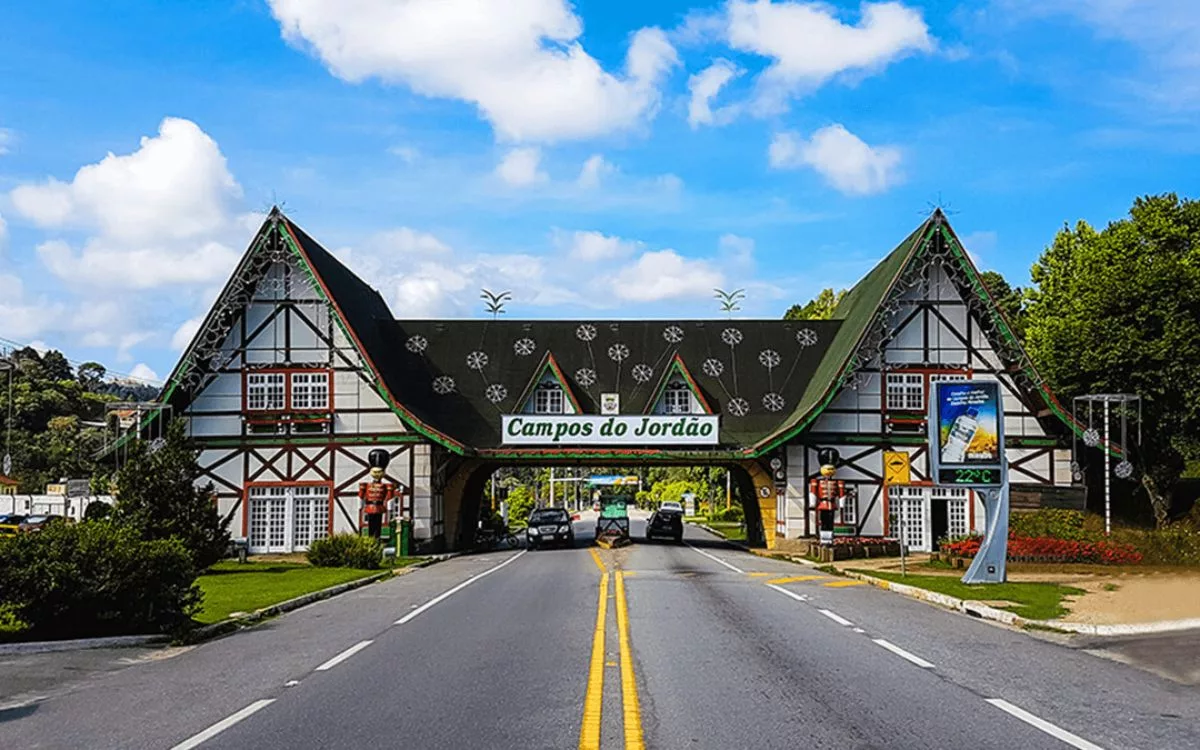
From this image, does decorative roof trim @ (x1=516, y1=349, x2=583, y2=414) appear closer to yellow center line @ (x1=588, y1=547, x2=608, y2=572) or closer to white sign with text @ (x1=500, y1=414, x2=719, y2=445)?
white sign with text @ (x1=500, y1=414, x2=719, y2=445)

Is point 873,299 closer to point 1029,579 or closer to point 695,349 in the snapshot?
point 695,349

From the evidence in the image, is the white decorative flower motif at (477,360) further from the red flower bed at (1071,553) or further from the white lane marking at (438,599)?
the red flower bed at (1071,553)

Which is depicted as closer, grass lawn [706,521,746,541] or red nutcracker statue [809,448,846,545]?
red nutcracker statue [809,448,846,545]

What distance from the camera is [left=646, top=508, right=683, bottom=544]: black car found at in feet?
175

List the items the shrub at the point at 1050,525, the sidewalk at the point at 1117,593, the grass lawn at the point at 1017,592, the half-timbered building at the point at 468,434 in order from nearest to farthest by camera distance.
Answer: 1. the sidewalk at the point at 1117,593
2. the grass lawn at the point at 1017,592
3. the shrub at the point at 1050,525
4. the half-timbered building at the point at 468,434

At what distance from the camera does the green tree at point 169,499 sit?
1177 inches

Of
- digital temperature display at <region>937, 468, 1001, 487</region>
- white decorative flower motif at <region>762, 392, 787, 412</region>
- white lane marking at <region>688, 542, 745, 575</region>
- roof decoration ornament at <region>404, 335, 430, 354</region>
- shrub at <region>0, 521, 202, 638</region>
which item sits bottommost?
white lane marking at <region>688, 542, 745, 575</region>

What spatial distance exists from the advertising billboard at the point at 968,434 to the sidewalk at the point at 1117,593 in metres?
2.88

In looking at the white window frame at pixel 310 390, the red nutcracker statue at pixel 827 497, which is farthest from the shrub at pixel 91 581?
the white window frame at pixel 310 390

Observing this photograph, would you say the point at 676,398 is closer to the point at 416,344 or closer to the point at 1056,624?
the point at 416,344

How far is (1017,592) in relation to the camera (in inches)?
901

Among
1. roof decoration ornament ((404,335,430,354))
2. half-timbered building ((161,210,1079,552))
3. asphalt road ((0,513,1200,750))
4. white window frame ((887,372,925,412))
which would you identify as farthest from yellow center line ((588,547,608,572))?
white window frame ((887,372,925,412))

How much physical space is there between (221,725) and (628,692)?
378 centimetres

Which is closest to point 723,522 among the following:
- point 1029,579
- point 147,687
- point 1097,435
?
point 1097,435
